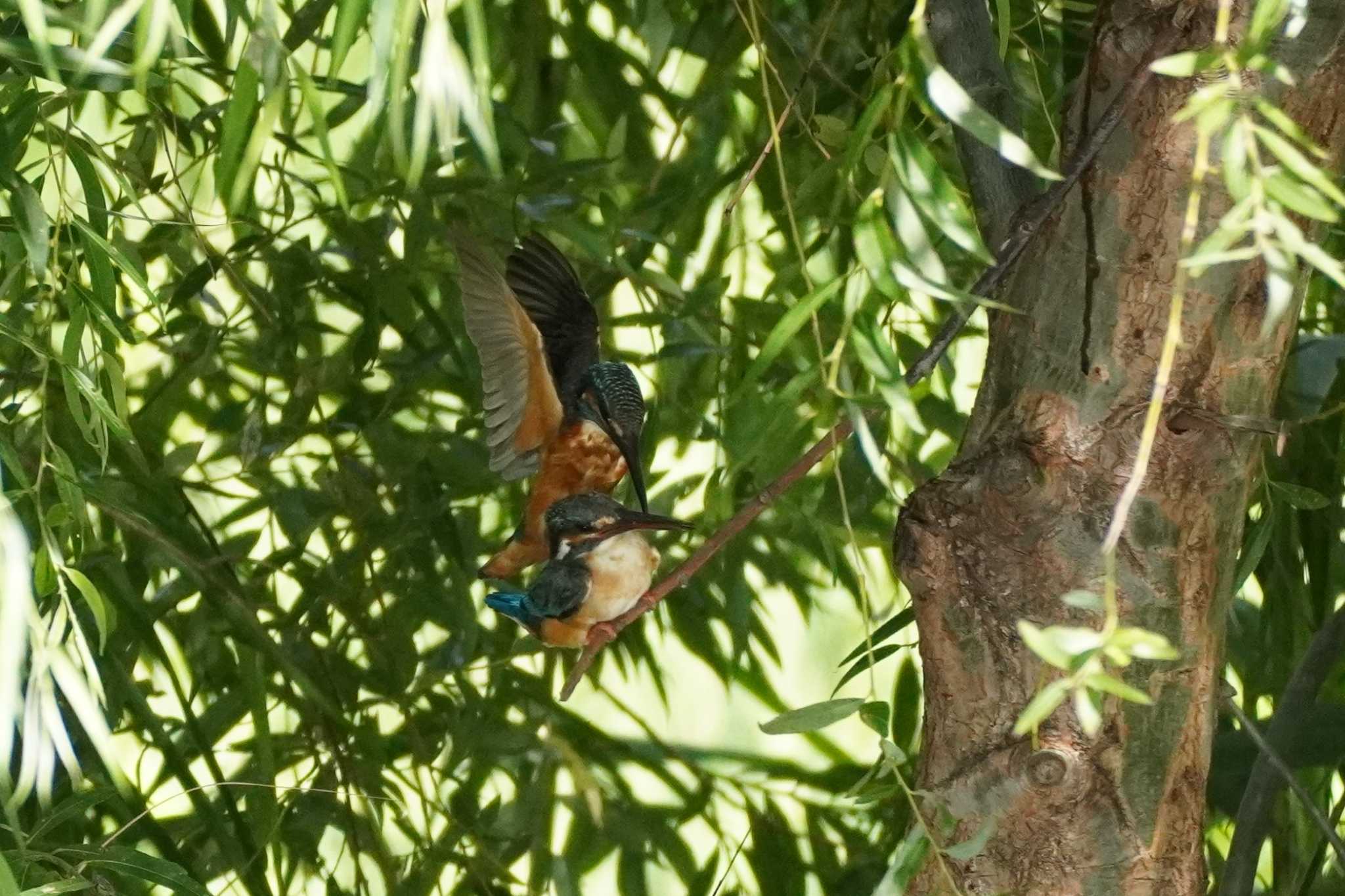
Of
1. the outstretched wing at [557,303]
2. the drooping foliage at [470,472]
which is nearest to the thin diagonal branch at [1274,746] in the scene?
the drooping foliage at [470,472]

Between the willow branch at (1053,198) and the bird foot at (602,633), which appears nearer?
the willow branch at (1053,198)

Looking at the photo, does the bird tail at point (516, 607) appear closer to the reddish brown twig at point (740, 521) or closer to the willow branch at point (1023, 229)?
the reddish brown twig at point (740, 521)

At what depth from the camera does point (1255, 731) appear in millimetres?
699

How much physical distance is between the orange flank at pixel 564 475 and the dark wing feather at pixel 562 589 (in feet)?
0.30

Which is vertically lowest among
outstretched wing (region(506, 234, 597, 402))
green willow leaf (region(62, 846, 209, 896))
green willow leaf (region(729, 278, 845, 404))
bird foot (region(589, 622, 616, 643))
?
green willow leaf (region(62, 846, 209, 896))

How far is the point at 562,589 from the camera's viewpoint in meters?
0.80

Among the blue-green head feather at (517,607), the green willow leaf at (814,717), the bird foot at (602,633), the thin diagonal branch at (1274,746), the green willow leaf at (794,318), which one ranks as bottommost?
the thin diagonal branch at (1274,746)

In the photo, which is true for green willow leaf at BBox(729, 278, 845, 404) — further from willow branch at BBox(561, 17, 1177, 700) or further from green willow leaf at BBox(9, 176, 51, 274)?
green willow leaf at BBox(9, 176, 51, 274)

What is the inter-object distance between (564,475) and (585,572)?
13cm

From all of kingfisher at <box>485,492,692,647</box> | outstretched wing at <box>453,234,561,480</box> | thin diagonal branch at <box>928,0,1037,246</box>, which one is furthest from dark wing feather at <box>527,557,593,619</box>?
thin diagonal branch at <box>928,0,1037,246</box>

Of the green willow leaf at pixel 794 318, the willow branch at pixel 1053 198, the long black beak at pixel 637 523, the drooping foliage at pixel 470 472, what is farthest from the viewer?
the drooping foliage at pixel 470 472

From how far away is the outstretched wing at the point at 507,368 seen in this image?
90 centimetres

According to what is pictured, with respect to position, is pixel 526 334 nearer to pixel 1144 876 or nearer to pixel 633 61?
pixel 633 61

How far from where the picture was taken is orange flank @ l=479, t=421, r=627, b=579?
2.99 ft
